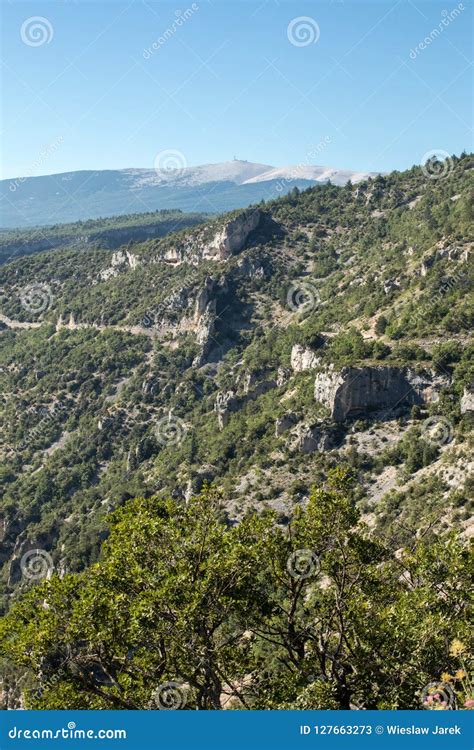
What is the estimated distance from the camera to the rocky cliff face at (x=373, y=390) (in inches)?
1917

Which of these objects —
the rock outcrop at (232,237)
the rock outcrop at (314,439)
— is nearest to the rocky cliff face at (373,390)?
the rock outcrop at (314,439)

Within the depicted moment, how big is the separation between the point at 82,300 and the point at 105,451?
45307 millimetres

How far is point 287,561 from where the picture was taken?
1545 cm

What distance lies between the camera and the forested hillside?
1402 cm

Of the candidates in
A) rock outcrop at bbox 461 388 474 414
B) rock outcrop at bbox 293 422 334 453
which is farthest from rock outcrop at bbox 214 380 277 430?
rock outcrop at bbox 461 388 474 414

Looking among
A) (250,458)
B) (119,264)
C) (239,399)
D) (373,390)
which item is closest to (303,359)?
(239,399)

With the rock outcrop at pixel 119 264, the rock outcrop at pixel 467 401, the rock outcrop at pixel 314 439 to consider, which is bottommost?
the rock outcrop at pixel 314 439

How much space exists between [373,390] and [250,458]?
42.7ft

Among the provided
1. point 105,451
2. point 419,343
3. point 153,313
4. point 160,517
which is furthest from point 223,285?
point 160,517

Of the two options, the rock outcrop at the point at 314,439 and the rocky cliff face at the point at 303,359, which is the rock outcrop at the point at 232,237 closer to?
the rocky cliff face at the point at 303,359

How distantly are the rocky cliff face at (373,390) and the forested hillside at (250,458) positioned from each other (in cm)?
18

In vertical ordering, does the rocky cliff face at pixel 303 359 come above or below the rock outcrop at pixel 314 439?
above

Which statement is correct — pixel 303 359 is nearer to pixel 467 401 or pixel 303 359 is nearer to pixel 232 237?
pixel 467 401

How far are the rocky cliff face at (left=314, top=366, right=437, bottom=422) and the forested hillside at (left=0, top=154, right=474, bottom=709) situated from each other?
179 millimetres
